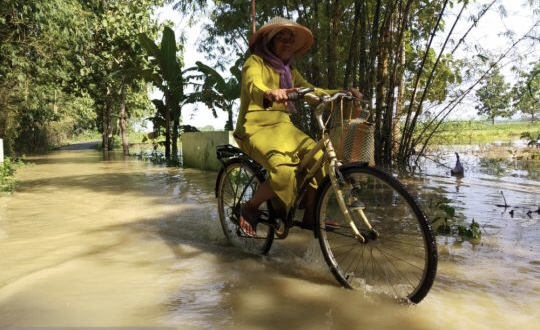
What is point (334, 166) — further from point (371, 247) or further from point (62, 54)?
point (62, 54)

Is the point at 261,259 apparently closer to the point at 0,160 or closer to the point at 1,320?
the point at 1,320

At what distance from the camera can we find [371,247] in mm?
3152

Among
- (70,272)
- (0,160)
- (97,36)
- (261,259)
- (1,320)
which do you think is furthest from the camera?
(97,36)

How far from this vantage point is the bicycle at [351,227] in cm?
277

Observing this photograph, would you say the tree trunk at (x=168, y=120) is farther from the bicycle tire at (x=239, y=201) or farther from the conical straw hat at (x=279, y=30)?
the conical straw hat at (x=279, y=30)

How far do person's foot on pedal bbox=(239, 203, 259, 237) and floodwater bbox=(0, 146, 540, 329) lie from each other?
0.70 ft

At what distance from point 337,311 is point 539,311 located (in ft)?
3.73

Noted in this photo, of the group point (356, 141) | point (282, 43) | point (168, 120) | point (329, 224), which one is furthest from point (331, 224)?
point (168, 120)

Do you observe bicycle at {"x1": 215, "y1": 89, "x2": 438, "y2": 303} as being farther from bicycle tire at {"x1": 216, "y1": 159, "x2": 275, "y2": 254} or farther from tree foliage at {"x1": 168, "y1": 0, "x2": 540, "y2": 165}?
tree foliage at {"x1": 168, "y1": 0, "x2": 540, "y2": 165}

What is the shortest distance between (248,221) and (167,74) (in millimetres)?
10334

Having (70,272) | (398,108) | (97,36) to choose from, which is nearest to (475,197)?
(398,108)

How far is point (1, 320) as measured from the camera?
8.65ft

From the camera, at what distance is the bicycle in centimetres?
277

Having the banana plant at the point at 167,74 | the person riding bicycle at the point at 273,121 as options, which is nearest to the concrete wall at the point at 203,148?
the banana plant at the point at 167,74
